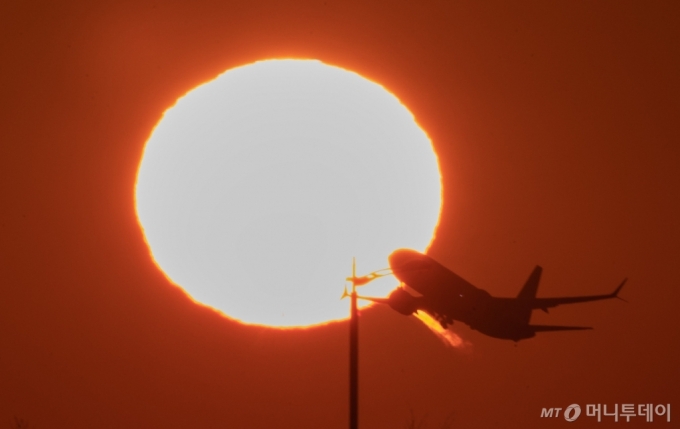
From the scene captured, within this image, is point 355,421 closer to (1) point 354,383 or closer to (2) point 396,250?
(1) point 354,383

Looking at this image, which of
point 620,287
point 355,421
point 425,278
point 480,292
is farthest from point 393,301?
point 355,421

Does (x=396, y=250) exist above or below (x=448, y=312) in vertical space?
above

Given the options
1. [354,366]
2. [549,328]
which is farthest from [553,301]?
[354,366]

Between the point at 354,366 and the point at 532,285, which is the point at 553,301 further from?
the point at 354,366

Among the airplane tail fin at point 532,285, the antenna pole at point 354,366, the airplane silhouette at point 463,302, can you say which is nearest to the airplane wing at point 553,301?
the airplane silhouette at point 463,302

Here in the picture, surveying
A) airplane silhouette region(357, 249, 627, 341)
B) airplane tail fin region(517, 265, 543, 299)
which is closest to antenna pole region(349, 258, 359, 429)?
airplane silhouette region(357, 249, 627, 341)

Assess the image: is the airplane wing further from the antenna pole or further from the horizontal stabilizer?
the antenna pole
